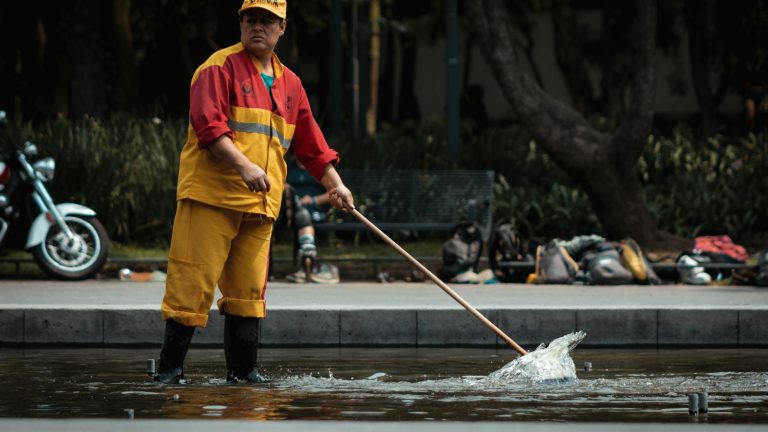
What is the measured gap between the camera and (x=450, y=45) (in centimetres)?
1792

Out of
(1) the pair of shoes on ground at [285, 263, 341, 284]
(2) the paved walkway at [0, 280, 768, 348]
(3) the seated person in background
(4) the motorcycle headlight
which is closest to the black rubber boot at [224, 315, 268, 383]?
(2) the paved walkway at [0, 280, 768, 348]

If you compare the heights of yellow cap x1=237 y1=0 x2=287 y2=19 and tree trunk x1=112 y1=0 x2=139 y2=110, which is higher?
tree trunk x1=112 y1=0 x2=139 y2=110

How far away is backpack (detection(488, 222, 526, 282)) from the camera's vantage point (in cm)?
1396

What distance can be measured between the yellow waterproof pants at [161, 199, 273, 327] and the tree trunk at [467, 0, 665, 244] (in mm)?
8723

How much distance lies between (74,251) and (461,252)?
298cm

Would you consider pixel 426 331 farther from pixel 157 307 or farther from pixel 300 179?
pixel 300 179

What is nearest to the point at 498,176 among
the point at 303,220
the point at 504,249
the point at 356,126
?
the point at 356,126

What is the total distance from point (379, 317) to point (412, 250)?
606cm

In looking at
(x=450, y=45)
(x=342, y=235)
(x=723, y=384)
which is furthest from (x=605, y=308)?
(x=450, y=45)

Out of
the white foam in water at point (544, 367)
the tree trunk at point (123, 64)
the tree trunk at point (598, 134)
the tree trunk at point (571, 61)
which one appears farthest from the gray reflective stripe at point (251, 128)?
the tree trunk at point (571, 61)

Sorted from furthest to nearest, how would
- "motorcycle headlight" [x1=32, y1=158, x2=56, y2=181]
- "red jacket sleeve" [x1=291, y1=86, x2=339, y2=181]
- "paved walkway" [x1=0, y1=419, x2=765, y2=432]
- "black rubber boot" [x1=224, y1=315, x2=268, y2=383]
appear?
"motorcycle headlight" [x1=32, y1=158, x2=56, y2=181]
"red jacket sleeve" [x1=291, y1=86, x2=339, y2=181]
"black rubber boot" [x1=224, y1=315, x2=268, y2=383]
"paved walkway" [x1=0, y1=419, x2=765, y2=432]

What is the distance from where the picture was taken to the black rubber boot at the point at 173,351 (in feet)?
25.4

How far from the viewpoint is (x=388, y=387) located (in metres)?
7.73

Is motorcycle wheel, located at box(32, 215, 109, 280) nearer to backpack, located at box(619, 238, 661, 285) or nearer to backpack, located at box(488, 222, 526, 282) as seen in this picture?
backpack, located at box(488, 222, 526, 282)
